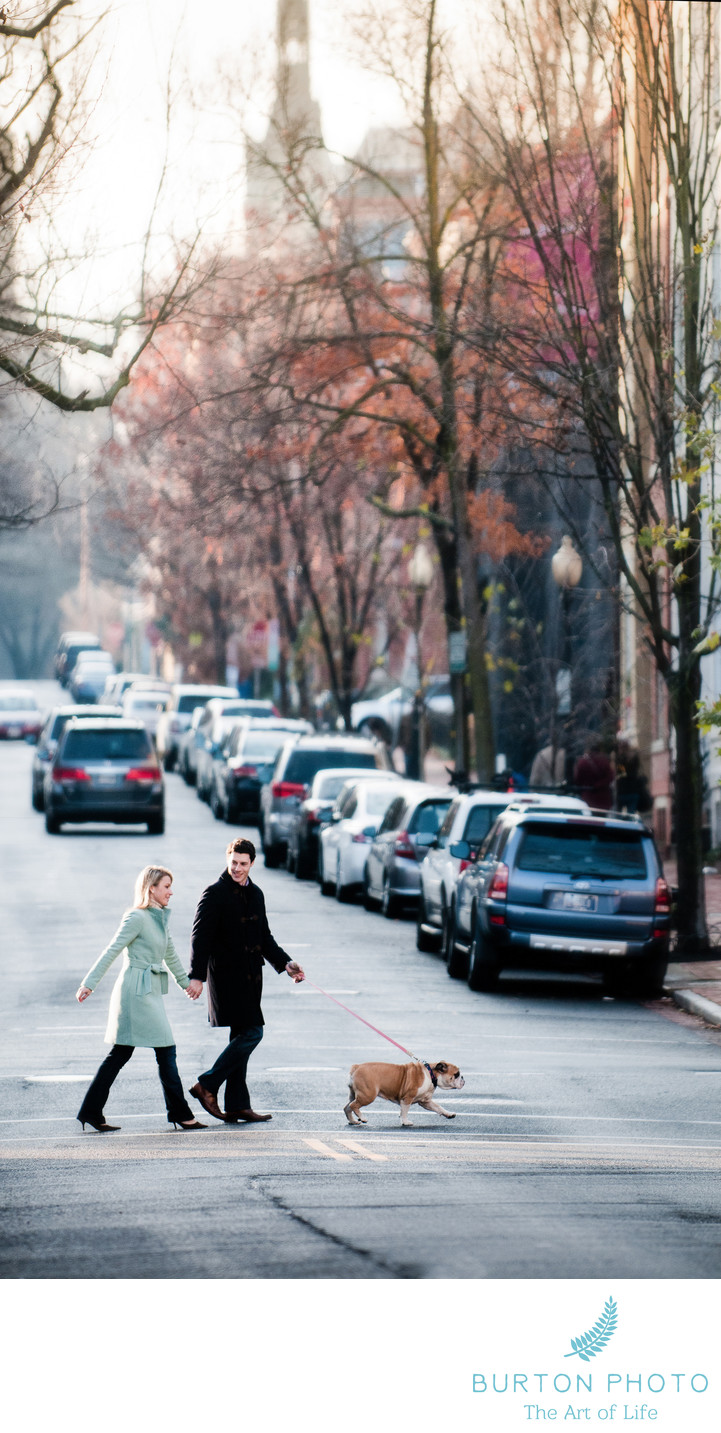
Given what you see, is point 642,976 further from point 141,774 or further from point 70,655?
point 70,655

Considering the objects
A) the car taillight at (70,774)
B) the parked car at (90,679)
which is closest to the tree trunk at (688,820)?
the car taillight at (70,774)

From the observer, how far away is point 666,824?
32.8 metres

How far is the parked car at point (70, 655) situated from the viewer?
98250mm

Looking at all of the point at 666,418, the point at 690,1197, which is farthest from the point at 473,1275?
the point at 666,418

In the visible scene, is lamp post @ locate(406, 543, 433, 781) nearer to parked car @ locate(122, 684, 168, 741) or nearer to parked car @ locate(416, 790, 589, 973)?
parked car @ locate(122, 684, 168, 741)

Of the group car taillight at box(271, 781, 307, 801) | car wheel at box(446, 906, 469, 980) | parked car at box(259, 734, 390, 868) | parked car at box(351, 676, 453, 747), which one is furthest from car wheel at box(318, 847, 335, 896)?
parked car at box(351, 676, 453, 747)

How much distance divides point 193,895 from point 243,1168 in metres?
15.5

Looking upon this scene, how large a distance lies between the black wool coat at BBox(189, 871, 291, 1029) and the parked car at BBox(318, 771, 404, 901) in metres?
13.9

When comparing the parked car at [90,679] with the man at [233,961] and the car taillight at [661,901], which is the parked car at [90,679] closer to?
the car taillight at [661,901]

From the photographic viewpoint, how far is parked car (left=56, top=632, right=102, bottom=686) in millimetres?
98250

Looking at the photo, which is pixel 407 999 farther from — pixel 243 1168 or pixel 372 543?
pixel 372 543

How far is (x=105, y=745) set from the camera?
3428 cm

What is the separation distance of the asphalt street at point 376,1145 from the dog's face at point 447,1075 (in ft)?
0.87
